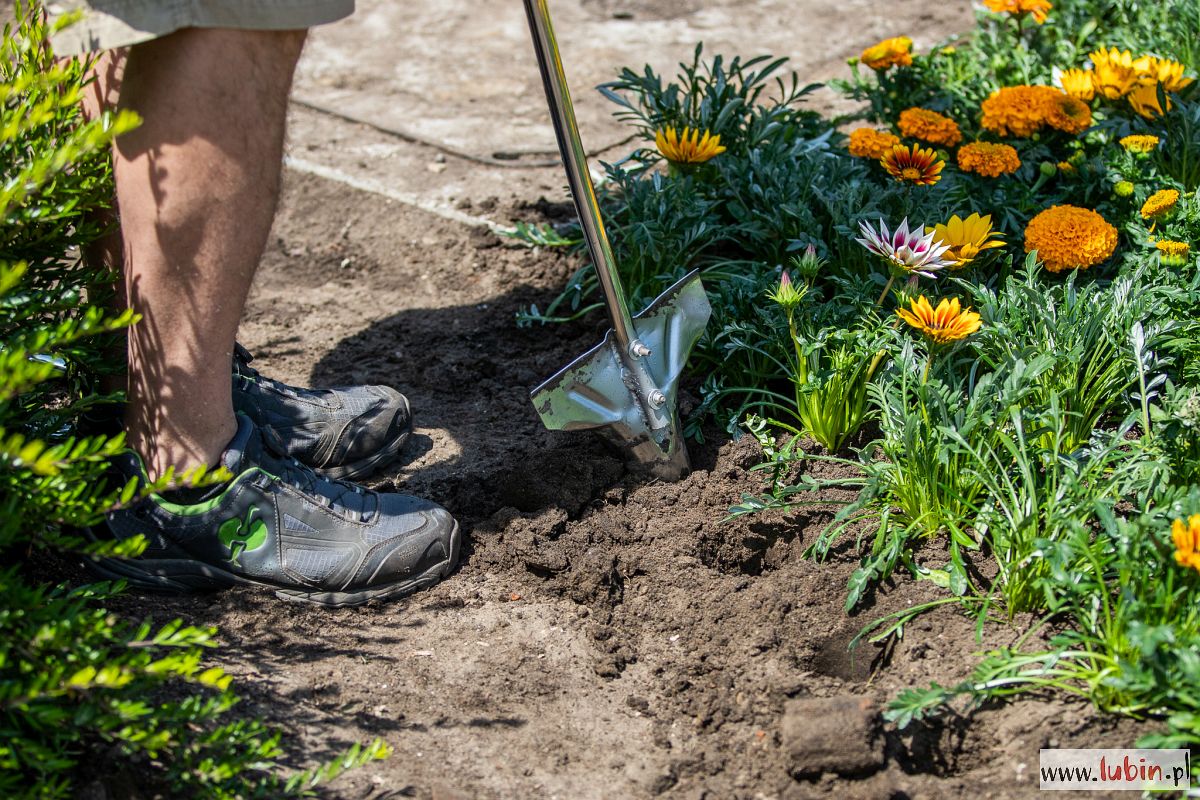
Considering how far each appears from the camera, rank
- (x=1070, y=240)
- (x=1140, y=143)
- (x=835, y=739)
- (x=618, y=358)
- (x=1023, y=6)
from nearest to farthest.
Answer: (x=835, y=739) < (x=618, y=358) < (x=1070, y=240) < (x=1140, y=143) < (x=1023, y=6)

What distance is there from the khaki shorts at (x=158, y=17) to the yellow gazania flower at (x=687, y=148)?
3.80 ft

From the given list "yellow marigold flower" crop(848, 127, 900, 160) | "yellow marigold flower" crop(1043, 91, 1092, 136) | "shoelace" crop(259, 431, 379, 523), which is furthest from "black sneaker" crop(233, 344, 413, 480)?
"yellow marigold flower" crop(1043, 91, 1092, 136)

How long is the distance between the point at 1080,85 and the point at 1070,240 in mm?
869

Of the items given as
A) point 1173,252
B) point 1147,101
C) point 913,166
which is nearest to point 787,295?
point 913,166

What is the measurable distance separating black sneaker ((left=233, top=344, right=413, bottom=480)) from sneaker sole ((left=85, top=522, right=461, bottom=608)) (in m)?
0.45

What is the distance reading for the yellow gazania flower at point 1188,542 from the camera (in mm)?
1608

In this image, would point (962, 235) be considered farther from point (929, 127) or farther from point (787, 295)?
point (929, 127)

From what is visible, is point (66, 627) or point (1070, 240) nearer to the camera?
point (66, 627)

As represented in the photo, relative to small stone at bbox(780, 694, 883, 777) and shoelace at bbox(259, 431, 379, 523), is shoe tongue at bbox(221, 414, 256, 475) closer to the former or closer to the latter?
shoelace at bbox(259, 431, 379, 523)

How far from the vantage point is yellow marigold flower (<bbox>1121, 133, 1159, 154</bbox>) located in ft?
9.09

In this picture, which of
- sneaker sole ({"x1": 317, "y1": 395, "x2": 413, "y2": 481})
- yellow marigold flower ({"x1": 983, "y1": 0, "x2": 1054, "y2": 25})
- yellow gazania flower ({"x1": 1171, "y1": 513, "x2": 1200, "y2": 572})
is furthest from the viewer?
yellow marigold flower ({"x1": 983, "y1": 0, "x2": 1054, "y2": 25})

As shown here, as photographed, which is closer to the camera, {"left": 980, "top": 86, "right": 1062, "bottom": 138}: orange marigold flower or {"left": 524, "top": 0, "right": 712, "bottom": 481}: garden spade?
{"left": 524, "top": 0, "right": 712, "bottom": 481}: garden spade

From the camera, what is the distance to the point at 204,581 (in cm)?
211

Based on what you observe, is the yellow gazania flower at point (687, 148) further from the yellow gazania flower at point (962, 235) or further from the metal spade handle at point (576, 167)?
the yellow gazania flower at point (962, 235)
